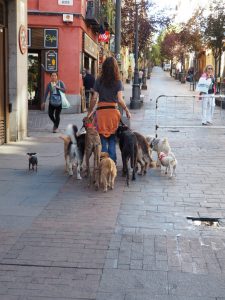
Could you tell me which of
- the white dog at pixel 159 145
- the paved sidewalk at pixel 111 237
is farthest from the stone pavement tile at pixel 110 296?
the white dog at pixel 159 145

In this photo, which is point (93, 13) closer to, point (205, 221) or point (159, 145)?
point (159, 145)

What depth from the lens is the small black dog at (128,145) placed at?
25.5 ft

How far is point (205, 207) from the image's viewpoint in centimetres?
650

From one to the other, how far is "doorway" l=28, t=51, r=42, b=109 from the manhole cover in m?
15.8

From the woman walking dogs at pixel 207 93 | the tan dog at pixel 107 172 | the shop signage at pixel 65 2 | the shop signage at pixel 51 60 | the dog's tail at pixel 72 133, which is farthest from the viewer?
the shop signage at pixel 51 60

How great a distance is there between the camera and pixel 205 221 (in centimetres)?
593

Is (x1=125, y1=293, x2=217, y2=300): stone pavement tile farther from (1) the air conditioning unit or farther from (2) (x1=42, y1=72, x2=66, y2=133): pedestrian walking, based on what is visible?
A: (1) the air conditioning unit

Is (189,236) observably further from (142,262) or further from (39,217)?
(39,217)

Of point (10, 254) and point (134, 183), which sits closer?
point (10, 254)

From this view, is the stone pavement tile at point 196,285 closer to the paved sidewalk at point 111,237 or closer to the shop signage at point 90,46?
the paved sidewalk at point 111,237

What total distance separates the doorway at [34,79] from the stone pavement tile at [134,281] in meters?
17.2

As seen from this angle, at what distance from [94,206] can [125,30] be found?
29.3 meters

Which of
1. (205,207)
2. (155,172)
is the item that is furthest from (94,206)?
(155,172)

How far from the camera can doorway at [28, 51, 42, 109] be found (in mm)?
20922
